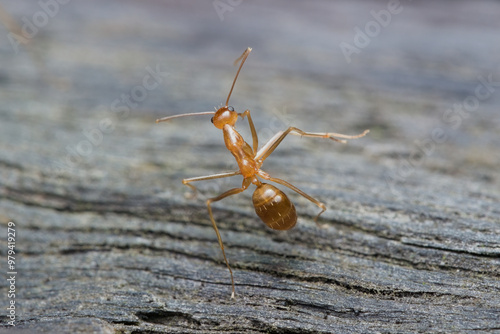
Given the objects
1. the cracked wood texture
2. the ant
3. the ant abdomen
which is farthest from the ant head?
the ant abdomen

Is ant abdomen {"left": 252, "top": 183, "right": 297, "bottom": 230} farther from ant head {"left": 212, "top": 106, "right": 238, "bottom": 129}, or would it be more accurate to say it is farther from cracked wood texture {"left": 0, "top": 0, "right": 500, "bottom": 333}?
ant head {"left": 212, "top": 106, "right": 238, "bottom": 129}

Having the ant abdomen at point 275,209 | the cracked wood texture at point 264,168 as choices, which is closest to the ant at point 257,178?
the ant abdomen at point 275,209

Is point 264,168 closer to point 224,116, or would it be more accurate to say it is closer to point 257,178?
point 257,178

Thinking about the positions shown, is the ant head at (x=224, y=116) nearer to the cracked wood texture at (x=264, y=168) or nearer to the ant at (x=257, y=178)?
the ant at (x=257, y=178)

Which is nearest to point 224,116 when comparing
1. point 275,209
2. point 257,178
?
point 257,178

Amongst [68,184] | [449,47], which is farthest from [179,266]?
[449,47]

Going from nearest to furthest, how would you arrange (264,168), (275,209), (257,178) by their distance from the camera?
(275,209) → (257,178) → (264,168)
